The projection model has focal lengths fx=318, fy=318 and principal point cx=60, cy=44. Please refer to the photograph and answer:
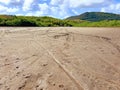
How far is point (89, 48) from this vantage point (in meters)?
10.8

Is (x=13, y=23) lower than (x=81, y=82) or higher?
lower

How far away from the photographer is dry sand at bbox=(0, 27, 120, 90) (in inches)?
250

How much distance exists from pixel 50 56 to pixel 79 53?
104 cm

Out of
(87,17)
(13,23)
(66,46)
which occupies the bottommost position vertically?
(87,17)

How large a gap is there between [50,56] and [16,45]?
101 inches

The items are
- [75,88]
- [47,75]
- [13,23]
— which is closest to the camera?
[75,88]

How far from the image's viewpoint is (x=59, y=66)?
790 cm

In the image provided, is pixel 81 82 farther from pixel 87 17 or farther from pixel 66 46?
pixel 87 17

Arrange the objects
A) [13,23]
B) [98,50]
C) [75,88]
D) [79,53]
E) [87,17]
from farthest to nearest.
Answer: [87,17] < [13,23] < [98,50] < [79,53] < [75,88]

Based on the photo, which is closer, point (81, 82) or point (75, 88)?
point (75, 88)

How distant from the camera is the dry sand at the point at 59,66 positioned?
635 centimetres

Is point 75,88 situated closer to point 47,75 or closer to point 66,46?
point 47,75

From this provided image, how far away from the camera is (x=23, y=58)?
8906 millimetres

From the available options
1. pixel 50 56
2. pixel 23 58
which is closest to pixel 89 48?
pixel 50 56
